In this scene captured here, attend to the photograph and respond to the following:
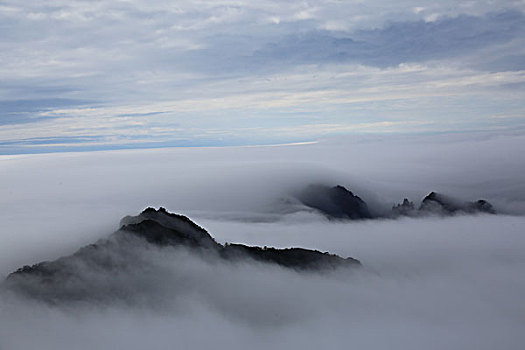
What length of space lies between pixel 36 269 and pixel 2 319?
75.2 feet

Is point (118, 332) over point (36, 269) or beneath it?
beneath

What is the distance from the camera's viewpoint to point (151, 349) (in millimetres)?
199875

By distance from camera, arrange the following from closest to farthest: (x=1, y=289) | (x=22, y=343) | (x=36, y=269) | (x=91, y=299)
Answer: (x=22, y=343) < (x=1, y=289) < (x=36, y=269) < (x=91, y=299)

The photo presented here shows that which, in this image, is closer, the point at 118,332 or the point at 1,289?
the point at 1,289

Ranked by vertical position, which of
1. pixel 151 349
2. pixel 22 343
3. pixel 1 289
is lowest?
pixel 151 349

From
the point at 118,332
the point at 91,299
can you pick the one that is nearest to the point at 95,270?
the point at 91,299

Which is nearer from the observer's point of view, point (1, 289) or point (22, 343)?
point (22, 343)

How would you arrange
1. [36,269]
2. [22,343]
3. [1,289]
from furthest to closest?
[36,269] < [1,289] < [22,343]

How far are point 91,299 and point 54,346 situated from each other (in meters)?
22.5

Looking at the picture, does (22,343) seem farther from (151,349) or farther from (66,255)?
(151,349)

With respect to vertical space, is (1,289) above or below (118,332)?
above

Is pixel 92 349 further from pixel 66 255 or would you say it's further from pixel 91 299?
pixel 66 255

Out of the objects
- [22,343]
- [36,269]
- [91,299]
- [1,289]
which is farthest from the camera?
[91,299]

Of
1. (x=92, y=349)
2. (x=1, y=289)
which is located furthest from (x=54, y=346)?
(x=1, y=289)
